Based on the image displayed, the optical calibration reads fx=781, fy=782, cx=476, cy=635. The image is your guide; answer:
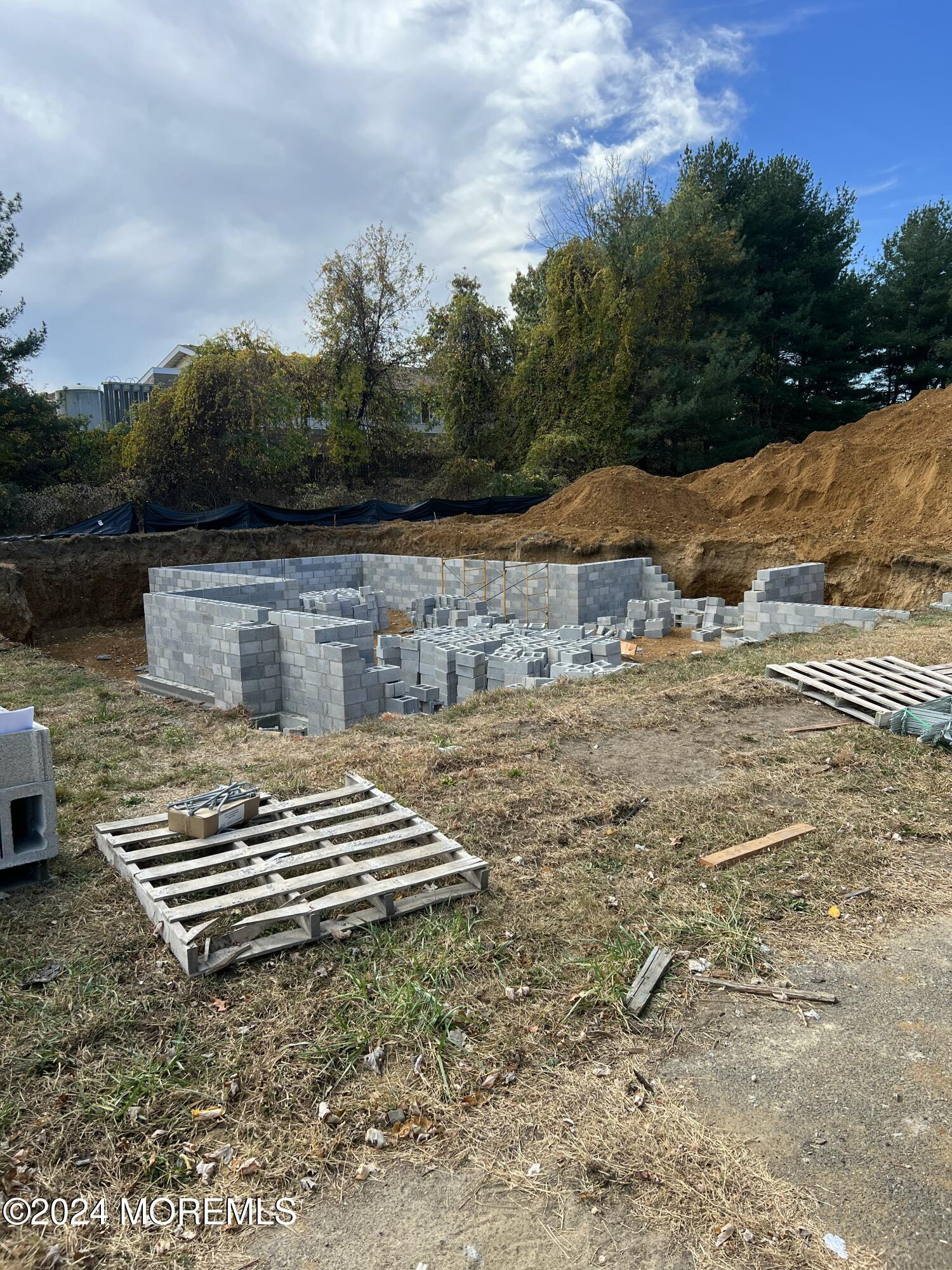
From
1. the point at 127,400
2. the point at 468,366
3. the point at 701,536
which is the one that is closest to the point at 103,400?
the point at 127,400

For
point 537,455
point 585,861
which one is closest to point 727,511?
point 537,455

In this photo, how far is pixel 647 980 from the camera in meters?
3.26

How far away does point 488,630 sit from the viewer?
522 inches

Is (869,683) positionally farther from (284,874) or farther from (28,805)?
(28,805)

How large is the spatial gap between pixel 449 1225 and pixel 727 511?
63.7ft

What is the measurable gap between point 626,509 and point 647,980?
17001 mm

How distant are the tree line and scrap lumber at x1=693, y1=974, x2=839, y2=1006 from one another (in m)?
23.6

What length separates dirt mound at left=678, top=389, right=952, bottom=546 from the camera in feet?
53.6

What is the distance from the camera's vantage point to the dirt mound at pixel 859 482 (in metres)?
16.3

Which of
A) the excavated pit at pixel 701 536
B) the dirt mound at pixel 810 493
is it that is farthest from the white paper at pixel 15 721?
the dirt mound at pixel 810 493

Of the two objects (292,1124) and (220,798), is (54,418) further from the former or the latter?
(292,1124)

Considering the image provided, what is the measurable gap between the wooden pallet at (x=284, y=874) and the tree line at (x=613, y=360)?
21.6 m

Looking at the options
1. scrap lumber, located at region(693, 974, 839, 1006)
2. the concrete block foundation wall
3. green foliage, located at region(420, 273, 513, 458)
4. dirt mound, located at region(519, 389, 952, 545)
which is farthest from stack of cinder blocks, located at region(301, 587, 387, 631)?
green foliage, located at region(420, 273, 513, 458)

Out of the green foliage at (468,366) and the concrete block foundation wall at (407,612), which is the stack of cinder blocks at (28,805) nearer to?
the concrete block foundation wall at (407,612)
